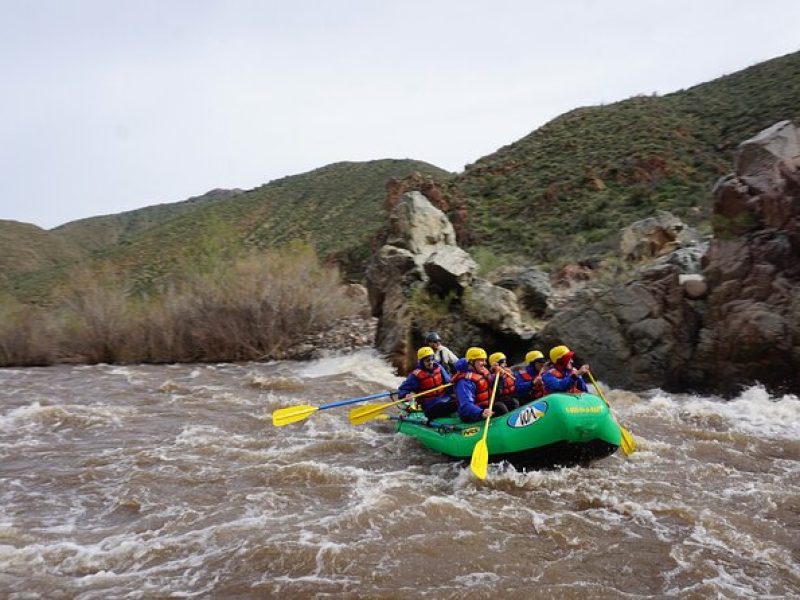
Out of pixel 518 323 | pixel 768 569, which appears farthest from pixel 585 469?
pixel 518 323

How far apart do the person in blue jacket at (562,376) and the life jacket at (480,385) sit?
0.66 metres

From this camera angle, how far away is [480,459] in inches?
264

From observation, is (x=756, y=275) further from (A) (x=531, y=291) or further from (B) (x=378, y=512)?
(B) (x=378, y=512)

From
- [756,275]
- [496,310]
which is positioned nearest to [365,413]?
[496,310]

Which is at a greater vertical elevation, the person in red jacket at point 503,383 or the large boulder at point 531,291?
the large boulder at point 531,291

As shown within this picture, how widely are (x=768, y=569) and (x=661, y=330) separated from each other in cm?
671

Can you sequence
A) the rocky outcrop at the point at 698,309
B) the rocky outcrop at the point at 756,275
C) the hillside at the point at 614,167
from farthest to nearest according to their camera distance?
the hillside at the point at 614,167
the rocky outcrop at the point at 698,309
the rocky outcrop at the point at 756,275

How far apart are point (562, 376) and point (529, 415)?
103 cm

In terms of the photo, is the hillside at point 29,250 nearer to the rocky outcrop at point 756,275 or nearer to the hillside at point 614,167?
the hillside at point 614,167

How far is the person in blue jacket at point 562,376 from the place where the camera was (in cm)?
749

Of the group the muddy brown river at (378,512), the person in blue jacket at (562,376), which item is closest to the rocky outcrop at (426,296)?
the muddy brown river at (378,512)

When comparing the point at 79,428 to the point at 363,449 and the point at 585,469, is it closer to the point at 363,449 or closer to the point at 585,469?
the point at 363,449

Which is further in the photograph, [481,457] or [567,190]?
[567,190]

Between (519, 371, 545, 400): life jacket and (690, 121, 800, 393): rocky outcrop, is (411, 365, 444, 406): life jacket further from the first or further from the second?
(690, 121, 800, 393): rocky outcrop
